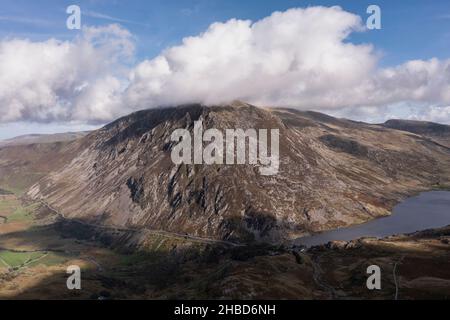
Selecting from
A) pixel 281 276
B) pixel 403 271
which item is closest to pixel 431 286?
pixel 403 271
